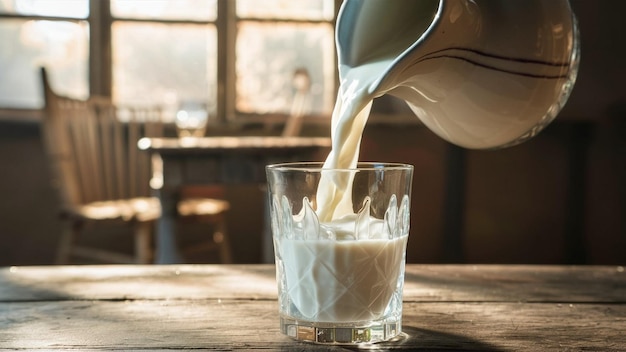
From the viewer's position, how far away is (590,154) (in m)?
3.10

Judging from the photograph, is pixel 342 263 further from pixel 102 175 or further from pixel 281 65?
pixel 281 65

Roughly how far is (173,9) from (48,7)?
1.57 feet

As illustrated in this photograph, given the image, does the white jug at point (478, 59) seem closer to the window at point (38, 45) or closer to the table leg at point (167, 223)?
the table leg at point (167, 223)

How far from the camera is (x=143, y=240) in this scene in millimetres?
2395

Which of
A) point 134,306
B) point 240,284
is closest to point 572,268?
point 240,284

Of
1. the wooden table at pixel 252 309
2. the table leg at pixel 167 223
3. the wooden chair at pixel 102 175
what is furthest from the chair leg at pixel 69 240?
the wooden table at pixel 252 309

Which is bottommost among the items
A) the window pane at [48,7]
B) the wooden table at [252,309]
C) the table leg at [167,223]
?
the table leg at [167,223]

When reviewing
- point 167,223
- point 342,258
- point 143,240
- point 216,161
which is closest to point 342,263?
point 342,258

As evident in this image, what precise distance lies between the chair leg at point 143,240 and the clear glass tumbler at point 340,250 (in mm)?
1830

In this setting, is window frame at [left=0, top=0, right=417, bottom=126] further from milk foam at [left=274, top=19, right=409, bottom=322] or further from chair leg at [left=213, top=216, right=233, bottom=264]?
milk foam at [left=274, top=19, right=409, bottom=322]

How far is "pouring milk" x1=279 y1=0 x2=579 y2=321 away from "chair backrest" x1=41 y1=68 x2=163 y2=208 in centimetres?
187

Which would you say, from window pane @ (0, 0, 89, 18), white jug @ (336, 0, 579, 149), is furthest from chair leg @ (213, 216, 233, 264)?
white jug @ (336, 0, 579, 149)

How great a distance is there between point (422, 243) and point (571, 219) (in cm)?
61

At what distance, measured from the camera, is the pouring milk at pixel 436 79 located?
0.58m
